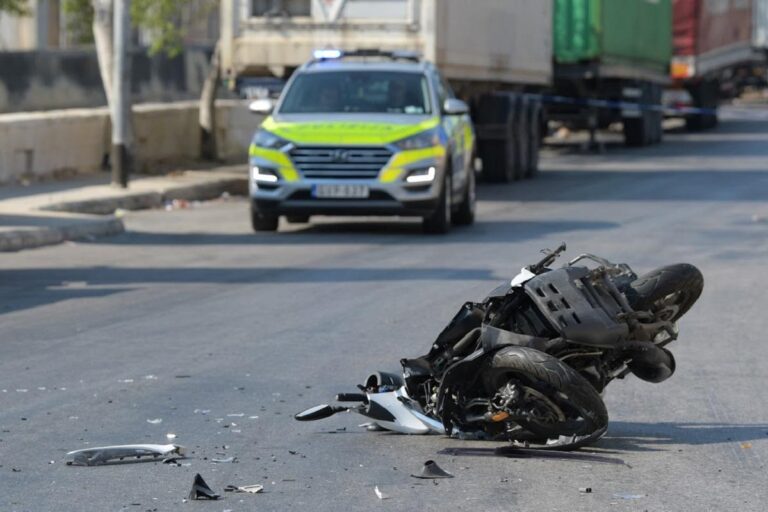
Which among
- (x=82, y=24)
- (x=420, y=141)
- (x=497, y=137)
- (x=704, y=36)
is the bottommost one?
(x=497, y=137)

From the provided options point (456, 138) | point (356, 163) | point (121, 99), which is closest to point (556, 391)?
point (356, 163)

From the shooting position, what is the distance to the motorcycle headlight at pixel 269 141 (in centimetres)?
1697

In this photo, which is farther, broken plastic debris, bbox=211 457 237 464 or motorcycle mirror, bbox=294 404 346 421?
motorcycle mirror, bbox=294 404 346 421

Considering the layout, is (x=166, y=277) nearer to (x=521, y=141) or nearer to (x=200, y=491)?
(x=200, y=491)

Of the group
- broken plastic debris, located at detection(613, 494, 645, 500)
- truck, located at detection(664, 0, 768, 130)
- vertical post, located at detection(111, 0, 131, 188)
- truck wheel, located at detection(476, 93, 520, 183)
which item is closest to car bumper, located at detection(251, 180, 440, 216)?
vertical post, located at detection(111, 0, 131, 188)

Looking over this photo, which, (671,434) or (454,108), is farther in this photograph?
(454,108)

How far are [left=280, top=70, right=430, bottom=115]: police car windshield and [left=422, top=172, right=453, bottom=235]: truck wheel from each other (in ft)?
3.39

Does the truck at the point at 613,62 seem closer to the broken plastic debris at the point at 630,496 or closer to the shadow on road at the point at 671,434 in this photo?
the shadow on road at the point at 671,434

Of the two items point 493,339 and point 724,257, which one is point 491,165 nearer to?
point 724,257

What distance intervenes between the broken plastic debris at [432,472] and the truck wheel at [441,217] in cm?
1060

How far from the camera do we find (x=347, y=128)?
1708 centimetres

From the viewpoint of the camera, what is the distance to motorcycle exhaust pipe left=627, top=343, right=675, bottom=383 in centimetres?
685

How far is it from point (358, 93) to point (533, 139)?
993 centimetres

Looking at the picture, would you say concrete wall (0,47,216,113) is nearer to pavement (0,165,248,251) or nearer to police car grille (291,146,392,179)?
pavement (0,165,248,251)
